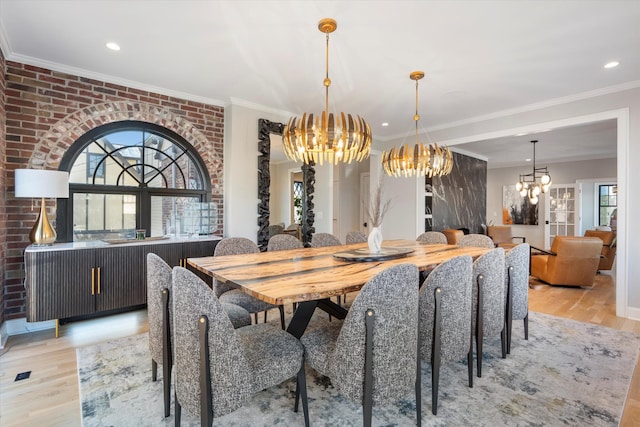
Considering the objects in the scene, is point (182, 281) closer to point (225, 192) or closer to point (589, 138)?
point (225, 192)

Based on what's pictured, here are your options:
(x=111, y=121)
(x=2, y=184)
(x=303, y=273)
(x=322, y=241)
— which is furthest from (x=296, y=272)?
(x=111, y=121)

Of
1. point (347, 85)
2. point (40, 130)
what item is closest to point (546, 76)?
point (347, 85)

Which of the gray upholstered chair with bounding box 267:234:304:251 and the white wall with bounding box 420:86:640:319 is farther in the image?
the white wall with bounding box 420:86:640:319

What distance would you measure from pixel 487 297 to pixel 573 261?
3.40 metres

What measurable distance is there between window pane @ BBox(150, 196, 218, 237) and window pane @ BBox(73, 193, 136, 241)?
306 mm

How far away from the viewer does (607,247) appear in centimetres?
567

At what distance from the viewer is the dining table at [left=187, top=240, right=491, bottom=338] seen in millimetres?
1513

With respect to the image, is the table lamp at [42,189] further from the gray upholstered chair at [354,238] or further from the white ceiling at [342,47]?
the gray upholstered chair at [354,238]

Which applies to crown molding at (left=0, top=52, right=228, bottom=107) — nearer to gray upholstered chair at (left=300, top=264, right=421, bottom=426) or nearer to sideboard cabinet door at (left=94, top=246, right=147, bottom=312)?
sideboard cabinet door at (left=94, top=246, right=147, bottom=312)

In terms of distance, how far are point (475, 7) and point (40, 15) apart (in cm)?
307

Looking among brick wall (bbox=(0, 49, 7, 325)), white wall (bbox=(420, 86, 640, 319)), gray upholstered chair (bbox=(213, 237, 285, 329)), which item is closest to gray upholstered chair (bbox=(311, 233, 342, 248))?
gray upholstered chair (bbox=(213, 237, 285, 329))

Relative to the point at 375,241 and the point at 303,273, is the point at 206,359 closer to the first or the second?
the point at 303,273

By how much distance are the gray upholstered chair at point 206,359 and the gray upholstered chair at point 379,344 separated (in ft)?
1.26

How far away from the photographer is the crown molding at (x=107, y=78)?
290cm
